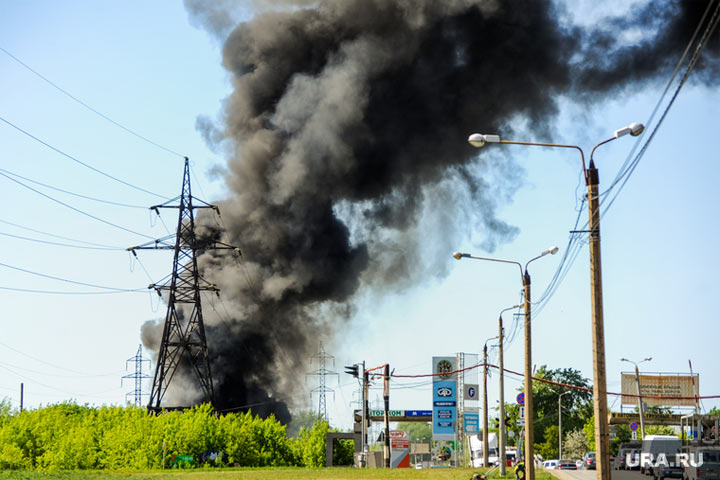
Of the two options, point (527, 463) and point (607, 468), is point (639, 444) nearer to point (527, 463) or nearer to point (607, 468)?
point (527, 463)

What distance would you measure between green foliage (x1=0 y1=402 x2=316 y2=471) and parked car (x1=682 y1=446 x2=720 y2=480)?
121 feet

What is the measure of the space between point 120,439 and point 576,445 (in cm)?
7697

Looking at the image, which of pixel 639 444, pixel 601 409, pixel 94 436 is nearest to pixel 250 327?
pixel 94 436

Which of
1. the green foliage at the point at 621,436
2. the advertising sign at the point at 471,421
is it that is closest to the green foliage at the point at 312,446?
the advertising sign at the point at 471,421

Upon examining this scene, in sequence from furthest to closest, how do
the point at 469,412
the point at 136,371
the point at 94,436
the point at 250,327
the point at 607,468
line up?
the point at 136,371 → the point at 250,327 → the point at 469,412 → the point at 94,436 → the point at 607,468

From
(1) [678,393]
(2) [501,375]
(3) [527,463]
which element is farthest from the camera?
(1) [678,393]

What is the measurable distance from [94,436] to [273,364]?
24262 mm

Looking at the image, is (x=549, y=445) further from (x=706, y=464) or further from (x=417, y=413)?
(x=706, y=464)

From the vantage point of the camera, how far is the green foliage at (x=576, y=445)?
387 feet

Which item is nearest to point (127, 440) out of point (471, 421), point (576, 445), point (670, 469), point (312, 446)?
point (312, 446)

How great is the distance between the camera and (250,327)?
263 ft

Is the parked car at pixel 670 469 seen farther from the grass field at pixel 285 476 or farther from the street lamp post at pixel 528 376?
the street lamp post at pixel 528 376

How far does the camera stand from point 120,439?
59125 mm

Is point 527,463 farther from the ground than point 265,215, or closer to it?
closer to it
